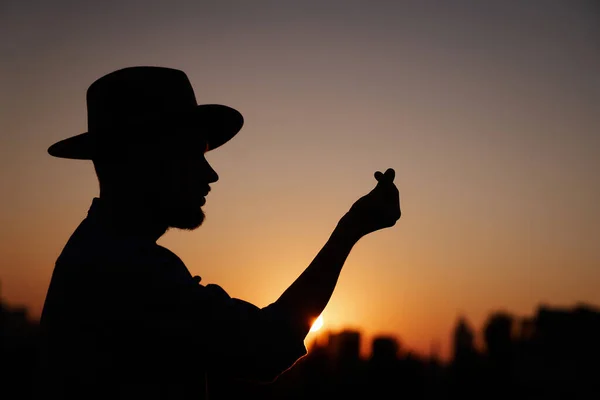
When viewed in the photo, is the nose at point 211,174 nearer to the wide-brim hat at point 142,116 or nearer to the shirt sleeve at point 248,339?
the wide-brim hat at point 142,116

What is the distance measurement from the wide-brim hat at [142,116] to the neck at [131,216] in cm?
24

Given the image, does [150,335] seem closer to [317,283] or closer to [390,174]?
[317,283]

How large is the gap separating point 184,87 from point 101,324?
1.41 m

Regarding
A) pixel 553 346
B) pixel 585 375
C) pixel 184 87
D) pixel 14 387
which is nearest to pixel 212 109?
pixel 184 87

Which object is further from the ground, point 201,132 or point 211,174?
point 201,132

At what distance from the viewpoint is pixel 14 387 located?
101 feet

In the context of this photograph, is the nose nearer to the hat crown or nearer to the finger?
the hat crown

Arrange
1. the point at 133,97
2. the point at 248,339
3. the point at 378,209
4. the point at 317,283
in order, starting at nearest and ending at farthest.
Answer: the point at 248,339 < the point at 317,283 < the point at 378,209 < the point at 133,97

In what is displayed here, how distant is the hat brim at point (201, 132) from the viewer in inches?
123

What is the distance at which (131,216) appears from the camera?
284 cm

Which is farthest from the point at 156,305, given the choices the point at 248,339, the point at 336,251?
the point at 336,251

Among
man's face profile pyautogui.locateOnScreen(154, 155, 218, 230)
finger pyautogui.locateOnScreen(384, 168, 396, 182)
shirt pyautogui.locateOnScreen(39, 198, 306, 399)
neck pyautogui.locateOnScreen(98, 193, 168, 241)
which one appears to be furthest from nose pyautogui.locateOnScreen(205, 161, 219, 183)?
finger pyautogui.locateOnScreen(384, 168, 396, 182)

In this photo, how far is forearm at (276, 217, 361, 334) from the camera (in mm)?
2582

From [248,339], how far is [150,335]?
0.37 m
